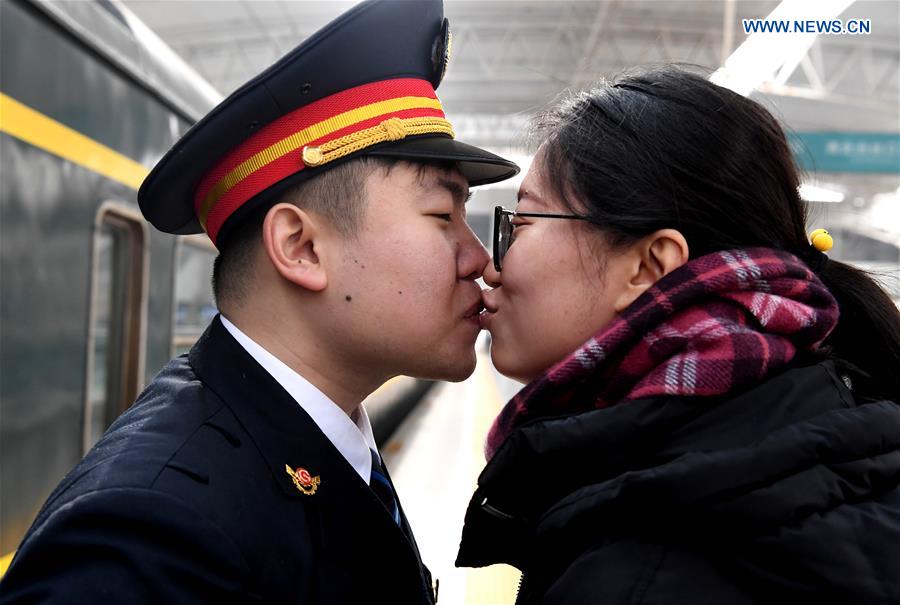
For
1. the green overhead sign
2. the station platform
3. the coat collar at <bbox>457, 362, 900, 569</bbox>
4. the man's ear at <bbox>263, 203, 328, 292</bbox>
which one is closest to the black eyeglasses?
the man's ear at <bbox>263, 203, 328, 292</bbox>

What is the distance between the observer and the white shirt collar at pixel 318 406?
4.73 feet

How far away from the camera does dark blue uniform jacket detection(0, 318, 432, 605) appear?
97 cm

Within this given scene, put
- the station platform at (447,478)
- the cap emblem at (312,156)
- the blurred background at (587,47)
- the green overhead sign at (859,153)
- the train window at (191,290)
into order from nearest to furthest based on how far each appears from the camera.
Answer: the cap emblem at (312,156), the station platform at (447,478), the train window at (191,290), the green overhead sign at (859,153), the blurred background at (587,47)

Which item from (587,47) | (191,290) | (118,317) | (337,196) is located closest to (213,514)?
(337,196)

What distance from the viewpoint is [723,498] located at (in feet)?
2.97

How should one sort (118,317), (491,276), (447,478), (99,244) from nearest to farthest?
(491,276)
(99,244)
(118,317)
(447,478)

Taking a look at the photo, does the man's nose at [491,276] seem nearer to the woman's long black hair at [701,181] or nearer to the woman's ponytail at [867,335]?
the woman's long black hair at [701,181]

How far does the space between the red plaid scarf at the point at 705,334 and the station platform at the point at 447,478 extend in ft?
4.88

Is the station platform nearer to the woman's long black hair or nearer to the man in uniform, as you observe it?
the man in uniform

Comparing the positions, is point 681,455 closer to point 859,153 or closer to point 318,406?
point 318,406

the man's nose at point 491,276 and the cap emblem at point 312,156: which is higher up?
the cap emblem at point 312,156

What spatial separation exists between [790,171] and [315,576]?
1059 mm

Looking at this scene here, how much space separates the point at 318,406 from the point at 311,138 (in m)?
0.53

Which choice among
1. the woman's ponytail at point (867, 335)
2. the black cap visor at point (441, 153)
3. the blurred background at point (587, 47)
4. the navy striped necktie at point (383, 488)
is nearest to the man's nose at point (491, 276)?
the black cap visor at point (441, 153)
